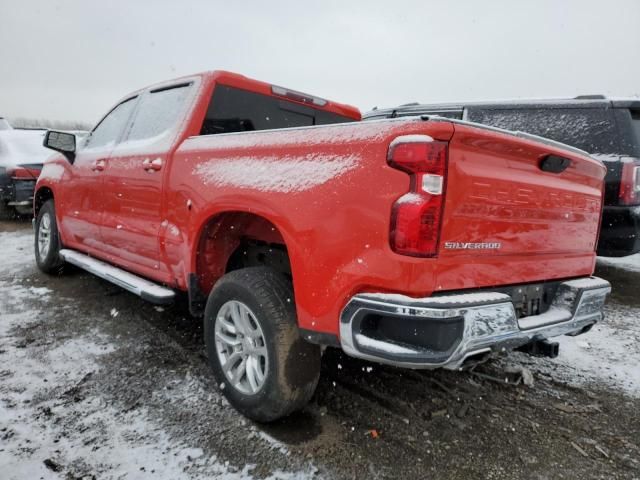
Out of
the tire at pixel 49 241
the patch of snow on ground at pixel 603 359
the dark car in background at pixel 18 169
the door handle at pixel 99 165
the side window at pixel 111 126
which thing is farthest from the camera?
the dark car in background at pixel 18 169

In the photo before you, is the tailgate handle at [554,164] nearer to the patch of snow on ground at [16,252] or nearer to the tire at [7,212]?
the patch of snow on ground at [16,252]

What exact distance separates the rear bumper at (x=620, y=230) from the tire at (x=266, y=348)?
142 inches

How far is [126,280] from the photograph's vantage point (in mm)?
3254

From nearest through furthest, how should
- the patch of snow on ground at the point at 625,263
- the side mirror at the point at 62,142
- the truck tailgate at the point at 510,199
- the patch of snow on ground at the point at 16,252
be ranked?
the truck tailgate at the point at 510,199, the side mirror at the point at 62,142, the patch of snow on ground at the point at 16,252, the patch of snow on ground at the point at 625,263

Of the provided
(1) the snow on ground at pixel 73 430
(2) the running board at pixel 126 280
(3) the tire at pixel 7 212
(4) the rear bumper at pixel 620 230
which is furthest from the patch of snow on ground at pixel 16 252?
(4) the rear bumper at pixel 620 230

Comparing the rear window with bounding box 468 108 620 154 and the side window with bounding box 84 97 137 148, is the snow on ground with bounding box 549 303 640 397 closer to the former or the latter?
the rear window with bounding box 468 108 620 154

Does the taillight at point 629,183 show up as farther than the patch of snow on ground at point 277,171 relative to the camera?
Yes

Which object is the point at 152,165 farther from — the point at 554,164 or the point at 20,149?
the point at 20,149

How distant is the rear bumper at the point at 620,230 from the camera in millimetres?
4184

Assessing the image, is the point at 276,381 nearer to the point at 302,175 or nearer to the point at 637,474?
the point at 302,175

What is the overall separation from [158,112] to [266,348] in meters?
2.21

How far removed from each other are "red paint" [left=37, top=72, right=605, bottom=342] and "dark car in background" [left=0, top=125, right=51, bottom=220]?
7.08m

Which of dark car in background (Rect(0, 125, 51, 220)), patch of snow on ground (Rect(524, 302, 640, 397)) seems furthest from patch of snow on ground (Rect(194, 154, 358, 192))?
dark car in background (Rect(0, 125, 51, 220))

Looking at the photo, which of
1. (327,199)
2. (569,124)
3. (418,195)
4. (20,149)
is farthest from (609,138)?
(20,149)
